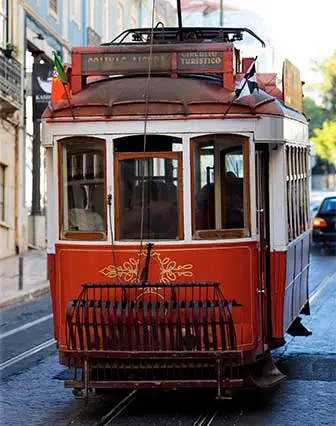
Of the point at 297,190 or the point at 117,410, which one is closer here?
the point at 117,410

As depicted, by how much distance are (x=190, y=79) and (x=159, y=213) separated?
118 cm

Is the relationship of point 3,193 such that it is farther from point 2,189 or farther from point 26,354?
point 26,354

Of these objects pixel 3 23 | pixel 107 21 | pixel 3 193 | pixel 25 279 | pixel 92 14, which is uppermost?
pixel 107 21

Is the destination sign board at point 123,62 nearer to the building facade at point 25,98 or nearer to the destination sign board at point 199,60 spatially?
the destination sign board at point 199,60

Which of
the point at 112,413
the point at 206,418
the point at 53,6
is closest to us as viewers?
the point at 206,418

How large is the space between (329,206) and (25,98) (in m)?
9.05

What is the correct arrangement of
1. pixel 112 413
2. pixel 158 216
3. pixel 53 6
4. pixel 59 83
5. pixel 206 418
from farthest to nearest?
pixel 53 6 < pixel 59 83 < pixel 112 413 < pixel 158 216 < pixel 206 418

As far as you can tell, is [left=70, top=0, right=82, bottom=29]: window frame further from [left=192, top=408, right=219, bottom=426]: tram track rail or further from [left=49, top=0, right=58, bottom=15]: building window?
[left=192, top=408, right=219, bottom=426]: tram track rail

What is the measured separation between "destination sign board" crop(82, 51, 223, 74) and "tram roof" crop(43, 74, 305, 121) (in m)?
0.11

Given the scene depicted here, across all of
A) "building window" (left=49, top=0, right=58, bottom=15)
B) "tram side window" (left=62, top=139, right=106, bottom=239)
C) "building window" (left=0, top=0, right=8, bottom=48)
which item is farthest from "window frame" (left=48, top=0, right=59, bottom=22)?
"tram side window" (left=62, top=139, right=106, bottom=239)

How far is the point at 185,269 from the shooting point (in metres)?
8.06

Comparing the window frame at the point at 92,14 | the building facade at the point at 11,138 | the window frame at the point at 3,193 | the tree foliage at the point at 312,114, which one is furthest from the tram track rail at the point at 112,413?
the tree foliage at the point at 312,114

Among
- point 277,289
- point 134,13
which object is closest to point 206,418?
point 277,289

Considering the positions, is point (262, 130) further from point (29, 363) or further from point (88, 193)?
point (29, 363)
